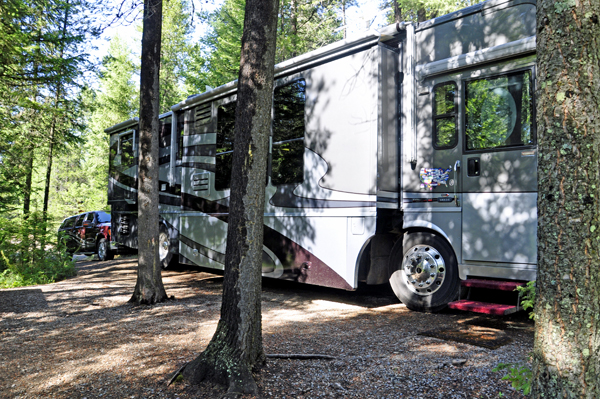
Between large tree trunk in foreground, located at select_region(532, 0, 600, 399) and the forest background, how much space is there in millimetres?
4488

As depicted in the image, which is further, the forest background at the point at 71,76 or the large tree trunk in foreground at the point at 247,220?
the forest background at the point at 71,76

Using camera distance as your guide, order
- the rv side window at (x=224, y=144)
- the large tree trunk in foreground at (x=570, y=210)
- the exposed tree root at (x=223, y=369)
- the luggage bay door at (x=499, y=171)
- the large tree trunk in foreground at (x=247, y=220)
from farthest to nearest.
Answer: the rv side window at (x=224, y=144) < the luggage bay door at (x=499, y=171) < the large tree trunk in foreground at (x=247, y=220) < the exposed tree root at (x=223, y=369) < the large tree trunk in foreground at (x=570, y=210)

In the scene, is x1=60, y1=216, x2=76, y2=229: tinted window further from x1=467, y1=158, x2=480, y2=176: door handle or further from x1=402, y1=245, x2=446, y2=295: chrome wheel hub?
x1=467, y1=158, x2=480, y2=176: door handle

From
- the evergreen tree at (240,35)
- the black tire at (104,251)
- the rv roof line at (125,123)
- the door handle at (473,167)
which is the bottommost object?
the black tire at (104,251)

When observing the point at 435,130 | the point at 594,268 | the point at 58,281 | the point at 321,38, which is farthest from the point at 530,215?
the point at 321,38

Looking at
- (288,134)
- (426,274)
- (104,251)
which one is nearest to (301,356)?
(426,274)

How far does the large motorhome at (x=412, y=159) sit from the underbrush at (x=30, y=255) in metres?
5.96

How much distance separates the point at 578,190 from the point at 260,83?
2.43 m

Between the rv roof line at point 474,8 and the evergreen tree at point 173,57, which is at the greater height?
the evergreen tree at point 173,57

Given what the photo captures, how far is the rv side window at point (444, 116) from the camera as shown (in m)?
6.00

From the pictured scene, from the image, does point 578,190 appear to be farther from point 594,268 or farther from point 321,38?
point 321,38

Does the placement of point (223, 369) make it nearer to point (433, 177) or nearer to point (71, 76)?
point (433, 177)

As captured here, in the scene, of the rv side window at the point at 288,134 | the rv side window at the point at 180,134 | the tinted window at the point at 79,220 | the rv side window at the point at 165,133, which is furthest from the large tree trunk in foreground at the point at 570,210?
the tinted window at the point at 79,220

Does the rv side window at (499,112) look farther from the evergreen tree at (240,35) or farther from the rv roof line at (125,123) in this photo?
the evergreen tree at (240,35)
